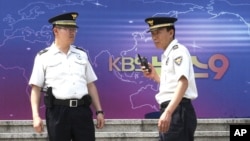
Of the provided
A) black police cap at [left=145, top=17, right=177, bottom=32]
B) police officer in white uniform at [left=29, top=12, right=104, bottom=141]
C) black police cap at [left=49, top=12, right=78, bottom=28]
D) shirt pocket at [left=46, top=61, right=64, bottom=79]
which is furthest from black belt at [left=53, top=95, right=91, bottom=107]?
black police cap at [left=145, top=17, right=177, bottom=32]

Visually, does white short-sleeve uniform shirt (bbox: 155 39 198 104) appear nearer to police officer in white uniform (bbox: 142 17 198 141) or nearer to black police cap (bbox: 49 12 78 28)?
police officer in white uniform (bbox: 142 17 198 141)

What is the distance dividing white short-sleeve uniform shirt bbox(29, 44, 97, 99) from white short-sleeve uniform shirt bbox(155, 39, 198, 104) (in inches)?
25.8

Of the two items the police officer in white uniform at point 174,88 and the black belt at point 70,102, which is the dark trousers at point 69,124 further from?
the police officer in white uniform at point 174,88

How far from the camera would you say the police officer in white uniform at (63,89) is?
322cm

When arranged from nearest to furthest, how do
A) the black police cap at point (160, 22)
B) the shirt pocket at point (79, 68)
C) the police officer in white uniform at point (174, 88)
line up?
the police officer in white uniform at point (174, 88) < the black police cap at point (160, 22) < the shirt pocket at point (79, 68)

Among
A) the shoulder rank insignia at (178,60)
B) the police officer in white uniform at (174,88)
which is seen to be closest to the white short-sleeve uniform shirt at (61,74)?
the police officer in white uniform at (174,88)

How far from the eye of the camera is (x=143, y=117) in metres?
5.98

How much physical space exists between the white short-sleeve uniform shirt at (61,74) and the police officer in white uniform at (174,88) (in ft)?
2.09

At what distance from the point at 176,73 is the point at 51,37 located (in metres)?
3.36

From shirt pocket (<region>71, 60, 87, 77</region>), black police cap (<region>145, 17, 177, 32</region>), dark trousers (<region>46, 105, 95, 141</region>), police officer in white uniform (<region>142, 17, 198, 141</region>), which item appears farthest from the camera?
shirt pocket (<region>71, 60, 87, 77</region>)

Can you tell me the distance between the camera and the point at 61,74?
326 centimetres

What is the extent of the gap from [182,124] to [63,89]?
3.06 ft

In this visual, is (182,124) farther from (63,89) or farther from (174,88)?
(63,89)

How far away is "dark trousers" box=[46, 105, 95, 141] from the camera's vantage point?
3.20m
